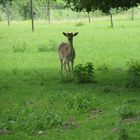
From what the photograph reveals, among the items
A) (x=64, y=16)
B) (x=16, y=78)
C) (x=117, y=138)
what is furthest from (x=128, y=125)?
(x=64, y=16)

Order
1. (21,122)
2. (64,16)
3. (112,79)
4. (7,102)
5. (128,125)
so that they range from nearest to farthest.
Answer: (128,125)
(21,122)
(7,102)
(112,79)
(64,16)

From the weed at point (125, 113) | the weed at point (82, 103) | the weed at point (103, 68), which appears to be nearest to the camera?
the weed at point (125, 113)

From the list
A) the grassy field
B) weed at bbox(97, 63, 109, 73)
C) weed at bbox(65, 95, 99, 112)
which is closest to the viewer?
the grassy field

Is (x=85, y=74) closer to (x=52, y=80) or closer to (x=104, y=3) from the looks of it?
(x=52, y=80)

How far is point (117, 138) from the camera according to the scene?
Answer: 1087 centimetres

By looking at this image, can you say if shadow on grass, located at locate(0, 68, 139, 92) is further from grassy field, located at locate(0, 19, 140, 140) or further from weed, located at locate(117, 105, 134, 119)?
weed, located at locate(117, 105, 134, 119)

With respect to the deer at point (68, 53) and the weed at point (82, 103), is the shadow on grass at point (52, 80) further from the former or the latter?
the weed at point (82, 103)

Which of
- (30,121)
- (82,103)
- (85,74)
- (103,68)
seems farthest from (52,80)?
(30,121)

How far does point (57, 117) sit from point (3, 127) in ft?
Answer: 4.52

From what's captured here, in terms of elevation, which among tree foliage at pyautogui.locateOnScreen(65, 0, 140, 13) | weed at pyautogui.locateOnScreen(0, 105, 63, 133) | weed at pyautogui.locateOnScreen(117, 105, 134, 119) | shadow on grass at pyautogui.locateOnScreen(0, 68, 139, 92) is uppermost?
tree foliage at pyautogui.locateOnScreen(65, 0, 140, 13)

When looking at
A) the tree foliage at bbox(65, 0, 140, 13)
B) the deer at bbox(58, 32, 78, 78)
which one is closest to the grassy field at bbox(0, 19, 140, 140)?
the deer at bbox(58, 32, 78, 78)

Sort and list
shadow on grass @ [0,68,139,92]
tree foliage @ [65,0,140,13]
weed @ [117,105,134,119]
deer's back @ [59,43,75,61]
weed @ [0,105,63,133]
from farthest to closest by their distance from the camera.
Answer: deer's back @ [59,43,75,61] → shadow on grass @ [0,68,139,92] → tree foliage @ [65,0,140,13] → weed @ [117,105,134,119] → weed @ [0,105,63,133]

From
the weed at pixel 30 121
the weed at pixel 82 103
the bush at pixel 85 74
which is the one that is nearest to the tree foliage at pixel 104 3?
the bush at pixel 85 74

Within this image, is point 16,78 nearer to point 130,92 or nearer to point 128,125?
point 130,92
